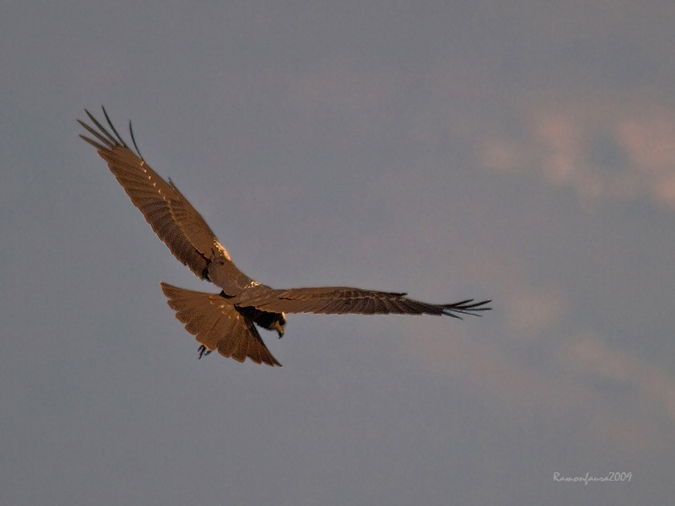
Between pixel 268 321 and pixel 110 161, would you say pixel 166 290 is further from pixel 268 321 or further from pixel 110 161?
pixel 110 161

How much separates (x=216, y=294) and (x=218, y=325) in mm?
718

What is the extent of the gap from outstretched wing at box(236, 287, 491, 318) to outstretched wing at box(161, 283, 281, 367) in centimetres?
53

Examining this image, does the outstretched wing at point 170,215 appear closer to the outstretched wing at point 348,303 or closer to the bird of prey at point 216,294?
the bird of prey at point 216,294

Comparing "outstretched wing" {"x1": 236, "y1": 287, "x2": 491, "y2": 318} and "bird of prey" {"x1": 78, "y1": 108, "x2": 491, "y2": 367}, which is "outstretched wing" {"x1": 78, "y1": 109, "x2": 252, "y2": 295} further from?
"outstretched wing" {"x1": 236, "y1": 287, "x2": 491, "y2": 318}

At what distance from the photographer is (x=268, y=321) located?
591 inches

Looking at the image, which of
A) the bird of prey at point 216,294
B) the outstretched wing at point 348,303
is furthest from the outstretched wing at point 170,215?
the outstretched wing at point 348,303

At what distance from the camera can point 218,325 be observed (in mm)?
14148

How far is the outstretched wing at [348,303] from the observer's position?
12.9m

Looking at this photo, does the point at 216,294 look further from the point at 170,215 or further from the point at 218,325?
the point at 170,215

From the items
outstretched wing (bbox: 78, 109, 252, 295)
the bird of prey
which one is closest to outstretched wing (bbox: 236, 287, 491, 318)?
the bird of prey

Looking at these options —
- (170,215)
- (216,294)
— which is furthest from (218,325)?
(170,215)

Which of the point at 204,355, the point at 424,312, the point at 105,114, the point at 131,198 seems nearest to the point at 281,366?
the point at 204,355

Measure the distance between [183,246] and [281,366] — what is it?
11.8ft

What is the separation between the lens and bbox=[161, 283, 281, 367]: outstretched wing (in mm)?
13898
